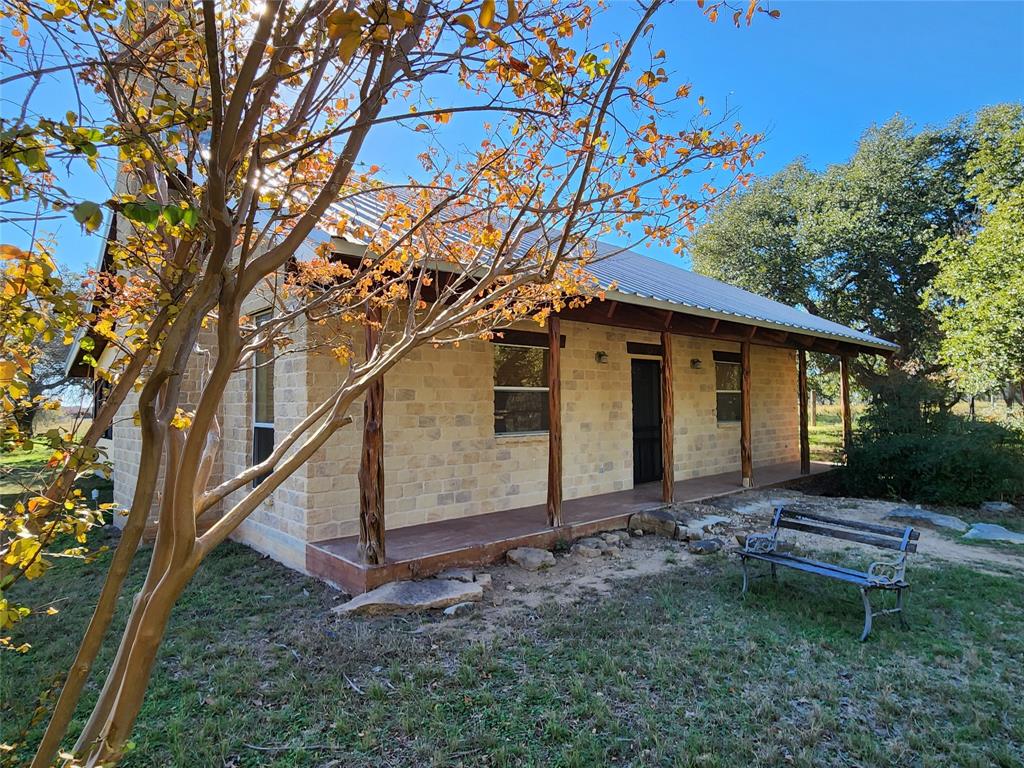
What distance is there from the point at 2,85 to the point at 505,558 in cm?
519


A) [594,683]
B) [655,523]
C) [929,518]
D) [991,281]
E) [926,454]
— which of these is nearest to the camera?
[594,683]

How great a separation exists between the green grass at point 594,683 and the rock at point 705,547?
3.86 feet

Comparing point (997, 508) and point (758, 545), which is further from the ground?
point (758, 545)

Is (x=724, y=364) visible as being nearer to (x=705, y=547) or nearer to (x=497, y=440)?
(x=705, y=547)

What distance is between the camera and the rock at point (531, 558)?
5.67m

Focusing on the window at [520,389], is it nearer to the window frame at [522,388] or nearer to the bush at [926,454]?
the window frame at [522,388]

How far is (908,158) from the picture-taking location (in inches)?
684

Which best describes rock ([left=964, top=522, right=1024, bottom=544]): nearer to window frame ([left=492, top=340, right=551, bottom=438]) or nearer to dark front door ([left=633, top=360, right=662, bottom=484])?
dark front door ([left=633, top=360, right=662, bottom=484])

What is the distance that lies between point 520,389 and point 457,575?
296cm

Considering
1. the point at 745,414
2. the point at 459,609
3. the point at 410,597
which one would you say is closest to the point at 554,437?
the point at 459,609

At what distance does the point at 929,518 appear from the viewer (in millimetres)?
7914

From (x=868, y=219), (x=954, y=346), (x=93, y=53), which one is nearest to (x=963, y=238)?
(x=954, y=346)

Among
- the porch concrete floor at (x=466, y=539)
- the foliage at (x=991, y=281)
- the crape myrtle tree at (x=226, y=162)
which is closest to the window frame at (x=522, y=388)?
the porch concrete floor at (x=466, y=539)

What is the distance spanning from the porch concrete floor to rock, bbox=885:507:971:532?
8.26 ft
